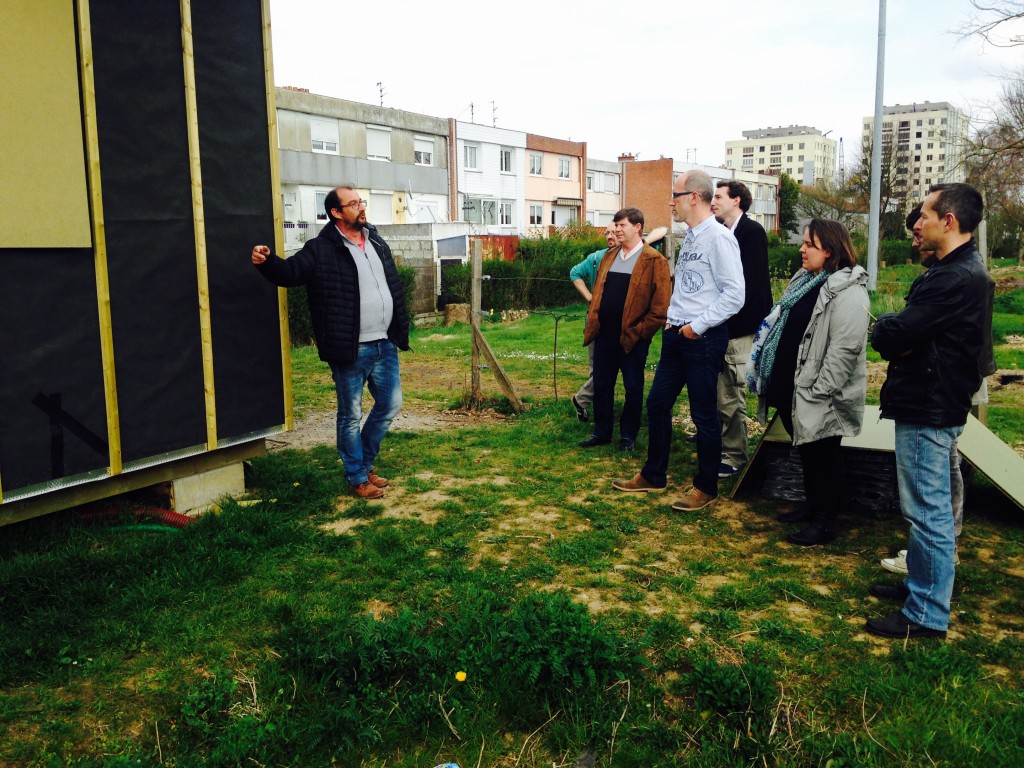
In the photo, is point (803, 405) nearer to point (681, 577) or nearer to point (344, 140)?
point (681, 577)

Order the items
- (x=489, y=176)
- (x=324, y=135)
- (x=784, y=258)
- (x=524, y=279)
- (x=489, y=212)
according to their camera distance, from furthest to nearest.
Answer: (x=489, y=212) < (x=489, y=176) < (x=784, y=258) < (x=324, y=135) < (x=524, y=279)

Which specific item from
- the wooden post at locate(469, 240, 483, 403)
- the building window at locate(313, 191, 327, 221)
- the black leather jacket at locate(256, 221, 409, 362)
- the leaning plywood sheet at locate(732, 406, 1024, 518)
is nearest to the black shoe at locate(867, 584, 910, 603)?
the leaning plywood sheet at locate(732, 406, 1024, 518)

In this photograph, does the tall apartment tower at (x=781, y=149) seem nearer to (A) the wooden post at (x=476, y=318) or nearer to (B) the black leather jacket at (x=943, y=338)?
(A) the wooden post at (x=476, y=318)

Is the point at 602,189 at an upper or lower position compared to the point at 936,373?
upper

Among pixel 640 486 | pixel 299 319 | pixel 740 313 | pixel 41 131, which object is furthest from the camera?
pixel 299 319

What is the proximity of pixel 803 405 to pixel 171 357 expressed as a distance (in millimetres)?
3966

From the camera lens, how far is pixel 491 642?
3361mm

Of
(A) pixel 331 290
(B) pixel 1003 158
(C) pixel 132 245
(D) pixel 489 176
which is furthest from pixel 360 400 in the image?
(D) pixel 489 176

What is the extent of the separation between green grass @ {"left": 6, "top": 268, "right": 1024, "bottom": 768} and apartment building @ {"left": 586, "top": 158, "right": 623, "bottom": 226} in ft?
162

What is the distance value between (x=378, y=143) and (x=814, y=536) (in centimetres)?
3482

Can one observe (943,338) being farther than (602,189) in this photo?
No

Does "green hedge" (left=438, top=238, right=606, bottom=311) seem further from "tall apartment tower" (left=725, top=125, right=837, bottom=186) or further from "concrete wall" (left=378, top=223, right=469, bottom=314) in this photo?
"tall apartment tower" (left=725, top=125, right=837, bottom=186)

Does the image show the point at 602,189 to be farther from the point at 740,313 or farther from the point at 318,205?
the point at 740,313

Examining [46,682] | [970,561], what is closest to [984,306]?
[970,561]
